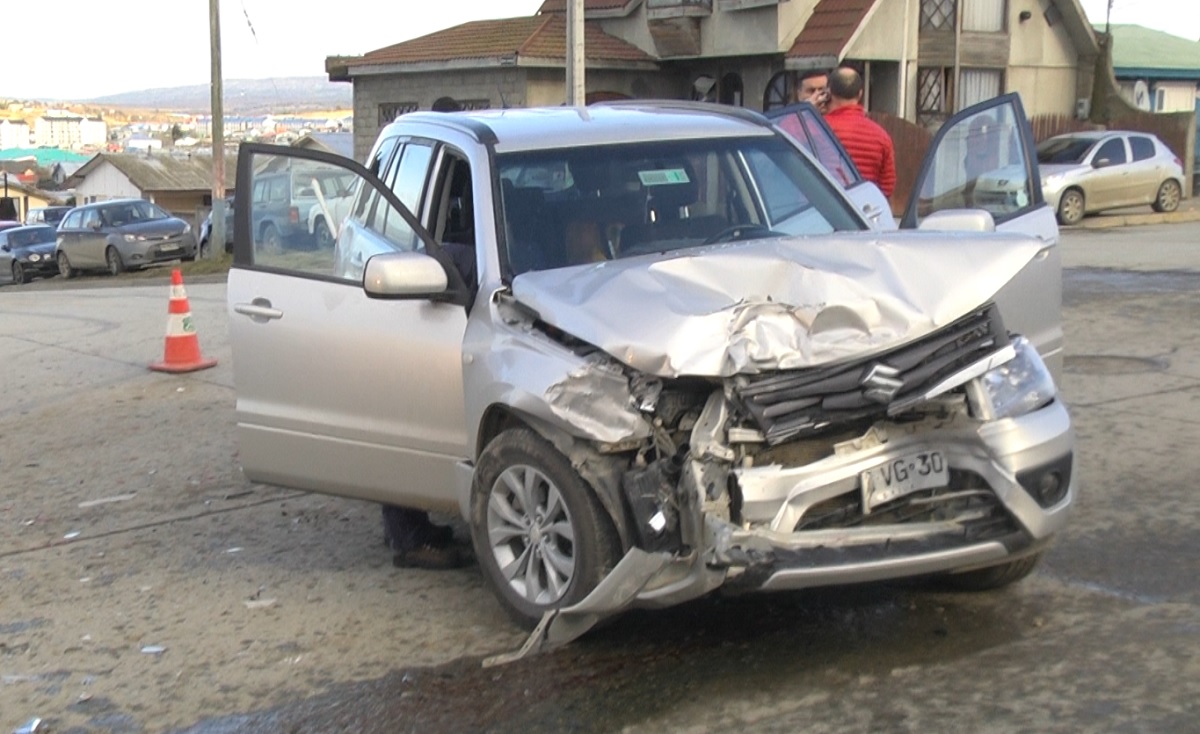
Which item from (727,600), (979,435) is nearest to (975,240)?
(979,435)

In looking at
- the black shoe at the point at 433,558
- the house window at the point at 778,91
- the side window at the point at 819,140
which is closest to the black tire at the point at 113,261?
the house window at the point at 778,91

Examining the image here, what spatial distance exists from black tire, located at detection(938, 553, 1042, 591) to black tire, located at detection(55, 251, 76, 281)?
31.0 metres

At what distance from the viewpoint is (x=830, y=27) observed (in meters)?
29.2

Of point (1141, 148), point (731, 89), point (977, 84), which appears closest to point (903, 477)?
point (1141, 148)

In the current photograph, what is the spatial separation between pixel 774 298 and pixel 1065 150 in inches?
871

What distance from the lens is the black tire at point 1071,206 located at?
2408 cm

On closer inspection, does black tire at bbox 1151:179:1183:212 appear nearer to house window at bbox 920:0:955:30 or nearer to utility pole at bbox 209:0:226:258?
house window at bbox 920:0:955:30

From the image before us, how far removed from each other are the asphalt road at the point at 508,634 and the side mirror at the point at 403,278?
123 centimetres

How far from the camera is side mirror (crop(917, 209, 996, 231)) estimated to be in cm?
592

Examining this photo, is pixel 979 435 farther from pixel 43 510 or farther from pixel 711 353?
pixel 43 510

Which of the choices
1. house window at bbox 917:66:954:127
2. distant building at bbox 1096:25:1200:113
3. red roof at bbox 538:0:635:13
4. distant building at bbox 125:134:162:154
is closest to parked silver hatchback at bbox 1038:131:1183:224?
house window at bbox 917:66:954:127

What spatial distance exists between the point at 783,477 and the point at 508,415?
1.17 meters

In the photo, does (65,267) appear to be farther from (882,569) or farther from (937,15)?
(882,569)

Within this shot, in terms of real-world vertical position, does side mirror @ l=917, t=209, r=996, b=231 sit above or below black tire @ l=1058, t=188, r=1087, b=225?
above
